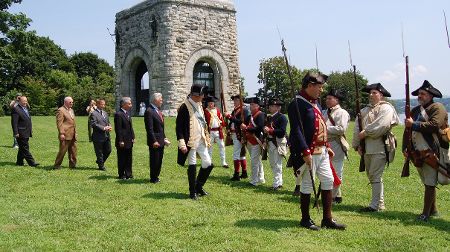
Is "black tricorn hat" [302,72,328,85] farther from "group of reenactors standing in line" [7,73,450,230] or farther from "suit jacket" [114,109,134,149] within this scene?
"suit jacket" [114,109,134,149]

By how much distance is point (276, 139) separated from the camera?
9.97 m

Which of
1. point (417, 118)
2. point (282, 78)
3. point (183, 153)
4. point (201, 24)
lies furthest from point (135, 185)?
point (282, 78)

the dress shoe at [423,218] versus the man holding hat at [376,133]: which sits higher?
the man holding hat at [376,133]

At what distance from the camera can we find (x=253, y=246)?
5.81m

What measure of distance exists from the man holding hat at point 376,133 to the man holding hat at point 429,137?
0.42 m

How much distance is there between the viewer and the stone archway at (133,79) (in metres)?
31.6

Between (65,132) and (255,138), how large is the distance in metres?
5.21

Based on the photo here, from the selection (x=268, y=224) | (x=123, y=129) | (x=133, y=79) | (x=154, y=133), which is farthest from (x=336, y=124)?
(x=133, y=79)

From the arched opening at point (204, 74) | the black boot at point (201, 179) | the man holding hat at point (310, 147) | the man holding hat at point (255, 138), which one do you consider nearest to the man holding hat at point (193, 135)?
the black boot at point (201, 179)

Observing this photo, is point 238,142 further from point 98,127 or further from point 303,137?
point 303,137

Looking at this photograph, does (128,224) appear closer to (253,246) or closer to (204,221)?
(204,221)

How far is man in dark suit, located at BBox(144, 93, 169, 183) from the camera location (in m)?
10.2

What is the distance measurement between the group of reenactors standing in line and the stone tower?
51.1 feet

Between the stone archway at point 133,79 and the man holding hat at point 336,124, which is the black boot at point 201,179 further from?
the stone archway at point 133,79
